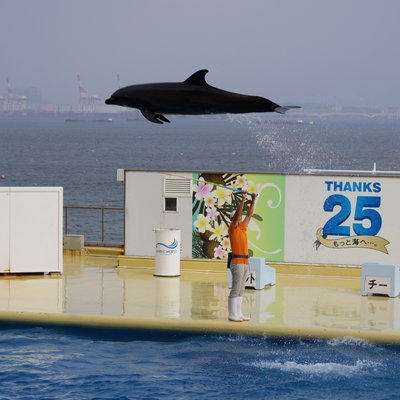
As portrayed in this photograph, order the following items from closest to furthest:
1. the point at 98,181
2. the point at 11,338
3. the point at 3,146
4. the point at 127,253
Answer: the point at 11,338, the point at 127,253, the point at 98,181, the point at 3,146

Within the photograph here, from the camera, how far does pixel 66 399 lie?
606 inches

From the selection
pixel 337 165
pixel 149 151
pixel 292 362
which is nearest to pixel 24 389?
pixel 292 362

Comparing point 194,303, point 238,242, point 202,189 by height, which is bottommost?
point 194,303

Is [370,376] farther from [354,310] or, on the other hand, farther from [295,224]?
[295,224]

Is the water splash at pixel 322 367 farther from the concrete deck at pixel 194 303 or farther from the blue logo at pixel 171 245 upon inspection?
the blue logo at pixel 171 245

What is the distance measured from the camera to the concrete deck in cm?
1781

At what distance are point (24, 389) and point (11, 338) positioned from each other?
7.31ft

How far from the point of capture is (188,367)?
1673 cm

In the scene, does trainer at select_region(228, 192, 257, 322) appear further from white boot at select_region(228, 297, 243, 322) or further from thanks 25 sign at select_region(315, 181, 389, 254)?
thanks 25 sign at select_region(315, 181, 389, 254)

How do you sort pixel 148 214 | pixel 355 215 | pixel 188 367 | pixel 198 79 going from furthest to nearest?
pixel 148 214
pixel 355 215
pixel 188 367
pixel 198 79

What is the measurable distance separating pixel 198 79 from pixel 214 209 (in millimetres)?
11605

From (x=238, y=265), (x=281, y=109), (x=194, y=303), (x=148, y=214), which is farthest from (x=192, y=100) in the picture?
(x=148, y=214)

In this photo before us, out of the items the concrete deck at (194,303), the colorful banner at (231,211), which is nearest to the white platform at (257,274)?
the concrete deck at (194,303)

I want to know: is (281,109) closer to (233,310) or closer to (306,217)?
(233,310)
